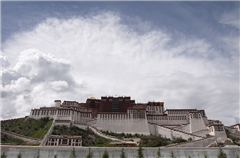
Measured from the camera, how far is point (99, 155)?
135ft

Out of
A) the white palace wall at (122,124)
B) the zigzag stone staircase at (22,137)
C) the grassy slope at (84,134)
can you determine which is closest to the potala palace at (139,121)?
the white palace wall at (122,124)

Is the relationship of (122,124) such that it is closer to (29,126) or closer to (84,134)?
(84,134)

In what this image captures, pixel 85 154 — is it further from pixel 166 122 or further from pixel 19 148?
pixel 166 122

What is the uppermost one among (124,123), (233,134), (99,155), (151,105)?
(151,105)

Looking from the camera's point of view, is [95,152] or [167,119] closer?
[95,152]

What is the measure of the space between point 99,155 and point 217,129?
47.0 metres

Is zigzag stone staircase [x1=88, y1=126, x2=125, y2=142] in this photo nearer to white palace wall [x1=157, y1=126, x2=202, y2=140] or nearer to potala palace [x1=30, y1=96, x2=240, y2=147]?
potala palace [x1=30, y1=96, x2=240, y2=147]

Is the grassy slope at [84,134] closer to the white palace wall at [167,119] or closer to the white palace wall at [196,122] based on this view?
the white palace wall at [167,119]

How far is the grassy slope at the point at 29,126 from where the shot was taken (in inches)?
2531

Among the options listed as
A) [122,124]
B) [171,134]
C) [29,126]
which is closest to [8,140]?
[29,126]

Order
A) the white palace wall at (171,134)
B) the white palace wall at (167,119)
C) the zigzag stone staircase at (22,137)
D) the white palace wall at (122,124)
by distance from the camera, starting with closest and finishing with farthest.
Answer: the zigzag stone staircase at (22,137), the white palace wall at (171,134), the white palace wall at (122,124), the white palace wall at (167,119)

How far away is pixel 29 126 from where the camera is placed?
70875 millimetres

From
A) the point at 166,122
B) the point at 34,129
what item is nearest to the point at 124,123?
the point at 166,122

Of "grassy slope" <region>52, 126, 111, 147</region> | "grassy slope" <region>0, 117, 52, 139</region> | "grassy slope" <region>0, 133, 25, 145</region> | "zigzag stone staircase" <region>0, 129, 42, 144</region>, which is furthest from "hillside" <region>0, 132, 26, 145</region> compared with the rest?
"grassy slope" <region>52, 126, 111, 147</region>
